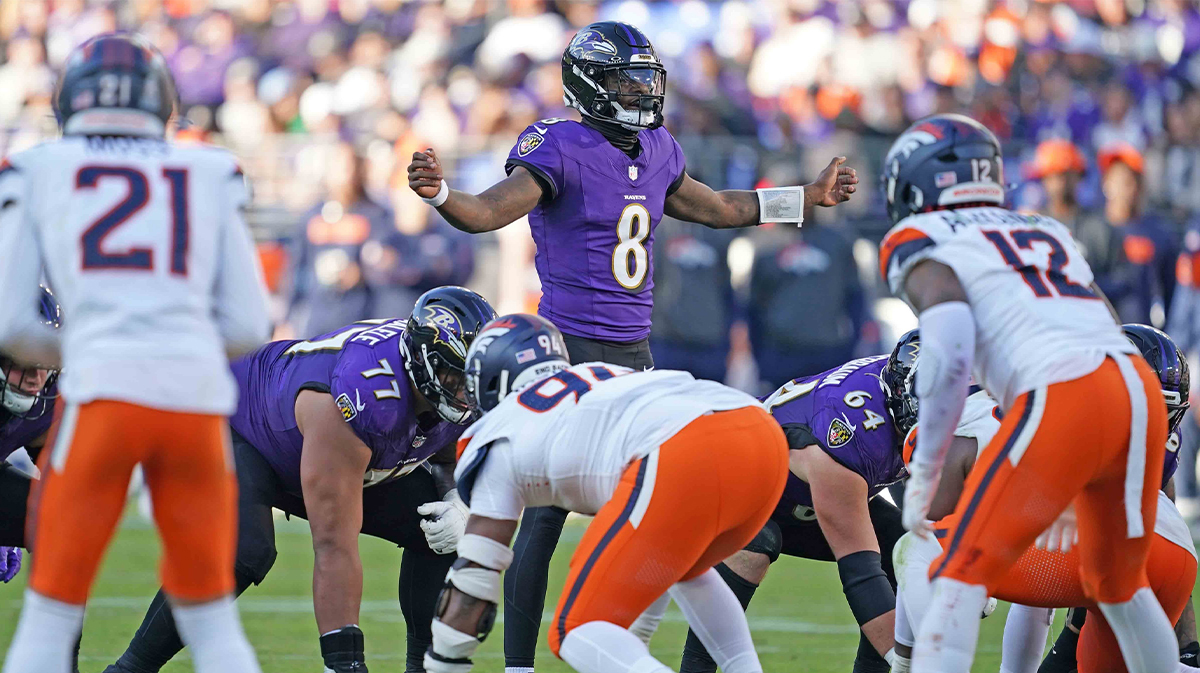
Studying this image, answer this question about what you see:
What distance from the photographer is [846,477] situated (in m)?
5.09

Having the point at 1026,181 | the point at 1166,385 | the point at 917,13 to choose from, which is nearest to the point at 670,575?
the point at 1166,385

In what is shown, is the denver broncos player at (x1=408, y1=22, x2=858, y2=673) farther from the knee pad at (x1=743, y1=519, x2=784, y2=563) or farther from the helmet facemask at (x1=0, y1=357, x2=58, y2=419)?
the helmet facemask at (x1=0, y1=357, x2=58, y2=419)

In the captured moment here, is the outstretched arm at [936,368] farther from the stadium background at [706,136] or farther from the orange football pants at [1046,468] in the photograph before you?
the stadium background at [706,136]

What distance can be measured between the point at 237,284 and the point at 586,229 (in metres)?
1.85

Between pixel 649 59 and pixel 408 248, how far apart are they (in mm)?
5371

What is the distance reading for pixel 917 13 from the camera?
1549 centimetres

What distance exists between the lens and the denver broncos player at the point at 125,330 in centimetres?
348

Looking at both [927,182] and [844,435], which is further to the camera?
[844,435]

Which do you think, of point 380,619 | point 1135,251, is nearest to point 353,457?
point 380,619

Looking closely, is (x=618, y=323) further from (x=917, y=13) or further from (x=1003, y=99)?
(x=917, y=13)

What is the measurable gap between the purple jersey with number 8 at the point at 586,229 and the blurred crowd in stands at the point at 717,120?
5.15m

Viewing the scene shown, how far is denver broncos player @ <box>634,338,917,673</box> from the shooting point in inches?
197

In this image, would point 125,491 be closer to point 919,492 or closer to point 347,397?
point 347,397

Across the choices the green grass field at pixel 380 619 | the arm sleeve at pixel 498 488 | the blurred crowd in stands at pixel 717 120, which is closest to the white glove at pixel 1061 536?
the arm sleeve at pixel 498 488
